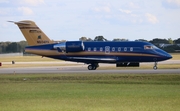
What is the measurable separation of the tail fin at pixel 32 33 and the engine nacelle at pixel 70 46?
1966mm

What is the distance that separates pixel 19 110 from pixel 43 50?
101ft

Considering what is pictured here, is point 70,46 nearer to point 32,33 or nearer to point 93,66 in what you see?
point 93,66

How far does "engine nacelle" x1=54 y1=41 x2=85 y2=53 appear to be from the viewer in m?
45.8

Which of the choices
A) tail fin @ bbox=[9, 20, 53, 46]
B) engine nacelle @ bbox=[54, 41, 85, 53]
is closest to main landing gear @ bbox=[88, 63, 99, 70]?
engine nacelle @ bbox=[54, 41, 85, 53]

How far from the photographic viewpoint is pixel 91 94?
21188 millimetres

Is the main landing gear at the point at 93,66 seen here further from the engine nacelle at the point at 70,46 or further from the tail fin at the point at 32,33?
the tail fin at the point at 32,33

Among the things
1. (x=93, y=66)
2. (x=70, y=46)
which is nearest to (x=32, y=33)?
(x=70, y=46)

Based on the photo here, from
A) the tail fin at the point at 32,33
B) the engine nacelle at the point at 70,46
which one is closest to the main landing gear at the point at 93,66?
the engine nacelle at the point at 70,46

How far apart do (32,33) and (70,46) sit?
5.04 m

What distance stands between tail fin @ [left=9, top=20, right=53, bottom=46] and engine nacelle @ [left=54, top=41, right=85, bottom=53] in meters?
1.97

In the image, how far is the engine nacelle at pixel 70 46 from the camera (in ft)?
150

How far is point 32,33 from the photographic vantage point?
48250 mm

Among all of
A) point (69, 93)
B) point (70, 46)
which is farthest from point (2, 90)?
point (70, 46)

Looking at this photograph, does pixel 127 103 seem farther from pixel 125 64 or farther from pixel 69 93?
pixel 125 64
